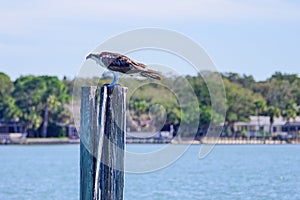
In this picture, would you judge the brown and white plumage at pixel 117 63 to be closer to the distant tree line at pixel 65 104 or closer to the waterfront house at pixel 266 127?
the distant tree line at pixel 65 104

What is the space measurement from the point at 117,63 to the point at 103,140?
113 centimetres

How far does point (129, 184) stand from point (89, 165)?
101 feet

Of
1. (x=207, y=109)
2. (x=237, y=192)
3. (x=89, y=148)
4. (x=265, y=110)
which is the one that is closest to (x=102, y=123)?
(x=89, y=148)

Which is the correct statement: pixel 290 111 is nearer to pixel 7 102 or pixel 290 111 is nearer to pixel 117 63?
pixel 7 102

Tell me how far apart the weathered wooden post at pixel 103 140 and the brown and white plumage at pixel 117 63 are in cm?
72

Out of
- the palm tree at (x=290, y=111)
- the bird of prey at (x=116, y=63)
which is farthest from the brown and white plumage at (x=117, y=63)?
the palm tree at (x=290, y=111)

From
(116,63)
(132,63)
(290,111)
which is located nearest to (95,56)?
(116,63)

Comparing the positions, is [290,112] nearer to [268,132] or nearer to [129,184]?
[268,132]

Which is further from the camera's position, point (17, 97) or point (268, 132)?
point (268, 132)

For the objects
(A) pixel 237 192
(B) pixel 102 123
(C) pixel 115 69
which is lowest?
(A) pixel 237 192

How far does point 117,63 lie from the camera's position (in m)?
10.2

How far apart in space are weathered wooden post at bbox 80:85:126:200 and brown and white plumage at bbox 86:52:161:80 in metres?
0.72

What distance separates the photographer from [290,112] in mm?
126875

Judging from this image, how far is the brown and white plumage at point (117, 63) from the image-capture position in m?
10.1
